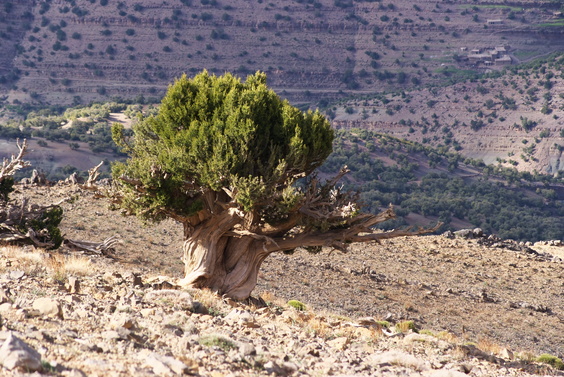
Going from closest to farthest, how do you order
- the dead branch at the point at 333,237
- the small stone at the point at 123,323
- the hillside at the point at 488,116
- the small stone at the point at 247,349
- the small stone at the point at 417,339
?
the small stone at the point at 247,349 < the small stone at the point at 123,323 < the small stone at the point at 417,339 < the dead branch at the point at 333,237 < the hillside at the point at 488,116

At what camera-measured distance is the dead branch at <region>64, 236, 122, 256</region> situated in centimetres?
2630

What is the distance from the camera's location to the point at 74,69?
477 ft

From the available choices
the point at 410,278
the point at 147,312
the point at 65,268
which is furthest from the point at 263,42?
the point at 147,312

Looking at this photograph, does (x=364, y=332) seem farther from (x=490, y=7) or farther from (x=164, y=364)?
(x=490, y=7)

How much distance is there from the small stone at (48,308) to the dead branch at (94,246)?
13.9 metres

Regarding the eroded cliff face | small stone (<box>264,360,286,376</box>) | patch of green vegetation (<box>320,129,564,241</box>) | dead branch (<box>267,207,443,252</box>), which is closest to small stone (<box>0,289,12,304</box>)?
small stone (<box>264,360,286,376</box>)

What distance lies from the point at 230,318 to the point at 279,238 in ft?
16.8

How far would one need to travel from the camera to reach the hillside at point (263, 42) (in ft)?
476

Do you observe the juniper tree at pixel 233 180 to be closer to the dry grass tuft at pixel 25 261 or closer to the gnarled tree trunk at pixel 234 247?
the gnarled tree trunk at pixel 234 247

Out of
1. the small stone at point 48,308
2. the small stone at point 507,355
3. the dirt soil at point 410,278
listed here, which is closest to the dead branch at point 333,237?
the dirt soil at point 410,278

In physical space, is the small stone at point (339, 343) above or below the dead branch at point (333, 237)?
below

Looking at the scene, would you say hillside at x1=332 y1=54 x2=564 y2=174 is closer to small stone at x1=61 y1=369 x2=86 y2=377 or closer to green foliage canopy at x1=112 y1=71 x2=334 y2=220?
green foliage canopy at x1=112 y1=71 x2=334 y2=220

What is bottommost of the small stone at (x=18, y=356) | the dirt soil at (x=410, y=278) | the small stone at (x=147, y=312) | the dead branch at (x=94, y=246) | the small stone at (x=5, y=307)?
the dirt soil at (x=410, y=278)

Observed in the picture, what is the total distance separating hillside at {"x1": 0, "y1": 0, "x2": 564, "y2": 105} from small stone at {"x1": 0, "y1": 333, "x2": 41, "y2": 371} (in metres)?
131
